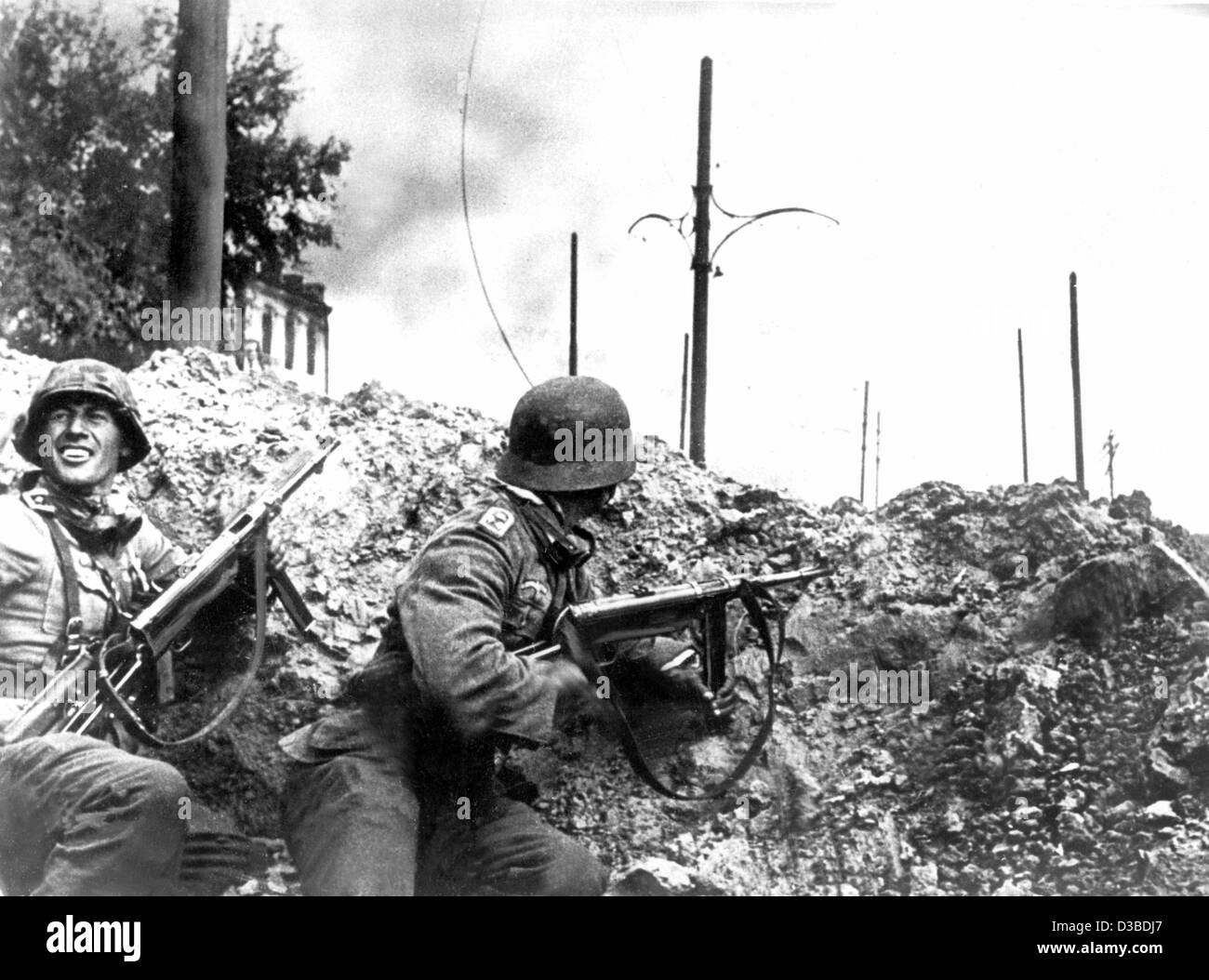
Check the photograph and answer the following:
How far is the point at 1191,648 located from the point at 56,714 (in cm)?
427

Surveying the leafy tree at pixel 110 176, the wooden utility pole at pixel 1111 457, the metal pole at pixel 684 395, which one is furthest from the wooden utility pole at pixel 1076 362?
the leafy tree at pixel 110 176

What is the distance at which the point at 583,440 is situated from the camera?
5.18m

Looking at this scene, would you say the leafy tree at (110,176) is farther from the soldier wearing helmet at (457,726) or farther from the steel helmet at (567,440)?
the soldier wearing helmet at (457,726)

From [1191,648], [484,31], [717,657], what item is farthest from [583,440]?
[1191,648]

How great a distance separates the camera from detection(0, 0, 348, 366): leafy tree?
5.54 metres

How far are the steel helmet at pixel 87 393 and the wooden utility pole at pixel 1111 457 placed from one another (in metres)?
3.85

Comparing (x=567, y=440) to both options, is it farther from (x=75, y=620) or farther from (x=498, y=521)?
(x=75, y=620)

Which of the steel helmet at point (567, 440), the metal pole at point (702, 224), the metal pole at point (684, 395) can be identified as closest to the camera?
the steel helmet at point (567, 440)

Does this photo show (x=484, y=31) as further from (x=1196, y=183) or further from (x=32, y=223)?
(x=1196, y=183)

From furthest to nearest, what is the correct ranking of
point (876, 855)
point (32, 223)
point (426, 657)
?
point (32, 223)
point (876, 855)
point (426, 657)

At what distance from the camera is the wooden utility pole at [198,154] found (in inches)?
220

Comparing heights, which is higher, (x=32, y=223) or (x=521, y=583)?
(x=32, y=223)

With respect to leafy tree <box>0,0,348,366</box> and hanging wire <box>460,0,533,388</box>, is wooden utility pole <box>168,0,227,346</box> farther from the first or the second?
hanging wire <box>460,0,533,388</box>
